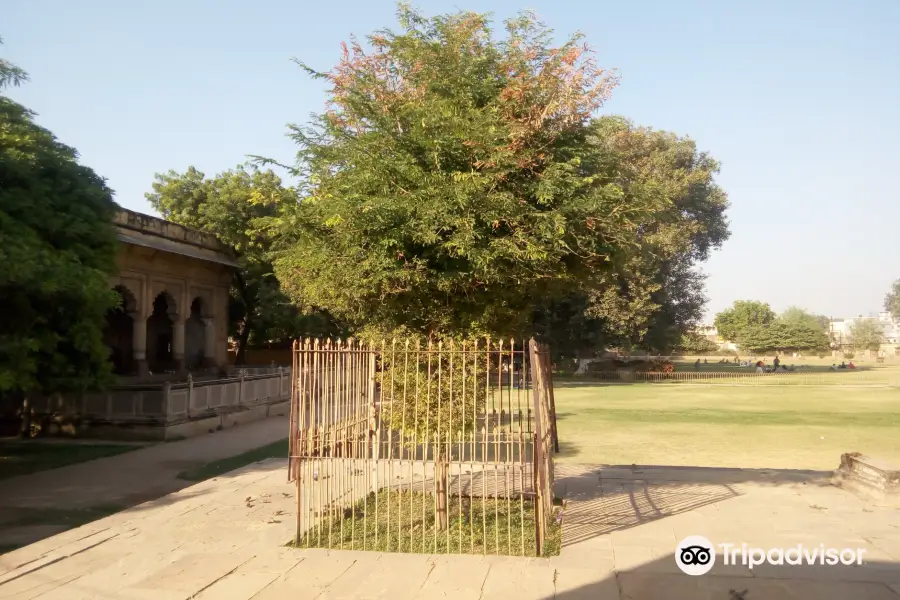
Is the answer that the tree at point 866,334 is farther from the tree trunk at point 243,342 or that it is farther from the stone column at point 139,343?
the stone column at point 139,343

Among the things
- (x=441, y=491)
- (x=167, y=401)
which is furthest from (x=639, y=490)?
(x=167, y=401)

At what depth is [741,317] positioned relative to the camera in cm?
9950

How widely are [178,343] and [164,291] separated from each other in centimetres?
225

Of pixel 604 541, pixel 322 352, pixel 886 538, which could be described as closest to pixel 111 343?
pixel 322 352

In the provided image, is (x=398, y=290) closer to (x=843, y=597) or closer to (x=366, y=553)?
(x=366, y=553)

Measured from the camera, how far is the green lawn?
13125 millimetres

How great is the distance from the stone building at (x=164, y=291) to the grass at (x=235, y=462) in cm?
566

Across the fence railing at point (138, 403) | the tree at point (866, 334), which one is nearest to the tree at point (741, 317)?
the tree at point (866, 334)

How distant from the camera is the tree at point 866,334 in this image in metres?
90.8

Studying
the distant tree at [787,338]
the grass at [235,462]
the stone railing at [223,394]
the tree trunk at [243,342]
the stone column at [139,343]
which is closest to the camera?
the grass at [235,462]

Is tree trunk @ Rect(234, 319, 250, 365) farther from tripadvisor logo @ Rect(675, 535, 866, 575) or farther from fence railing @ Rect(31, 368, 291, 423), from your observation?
tripadvisor logo @ Rect(675, 535, 866, 575)

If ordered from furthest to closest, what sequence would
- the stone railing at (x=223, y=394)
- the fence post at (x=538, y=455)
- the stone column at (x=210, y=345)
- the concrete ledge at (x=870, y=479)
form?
the stone column at (x=210, y=345) < the stone railing at (x=223, y=394) < the concrete ledge at (x=870, y=479) < the fence post at (x=538, y=455)

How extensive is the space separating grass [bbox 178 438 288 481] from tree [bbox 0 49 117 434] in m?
2.42

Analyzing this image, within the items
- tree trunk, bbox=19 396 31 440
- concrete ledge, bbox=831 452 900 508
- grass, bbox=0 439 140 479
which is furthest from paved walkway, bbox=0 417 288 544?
concrete ledge, bbox=831 452 900 508
